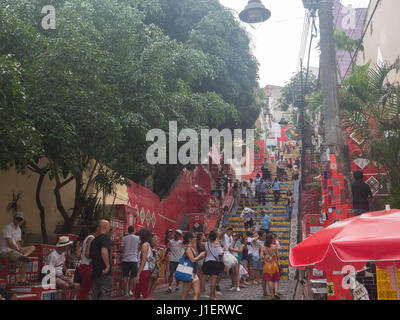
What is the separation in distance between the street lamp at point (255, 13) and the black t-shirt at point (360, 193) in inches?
152

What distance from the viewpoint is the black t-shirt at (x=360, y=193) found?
30.2 ft

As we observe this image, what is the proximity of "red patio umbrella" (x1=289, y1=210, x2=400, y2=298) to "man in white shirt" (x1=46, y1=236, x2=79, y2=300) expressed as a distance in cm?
475

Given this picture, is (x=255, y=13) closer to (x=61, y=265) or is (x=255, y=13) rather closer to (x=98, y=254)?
(x=98, y=254)

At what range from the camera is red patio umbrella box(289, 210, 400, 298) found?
4.89m

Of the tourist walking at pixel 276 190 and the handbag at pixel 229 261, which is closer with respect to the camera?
the handbag at pixel 229 261

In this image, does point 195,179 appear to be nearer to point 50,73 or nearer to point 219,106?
point 219,106

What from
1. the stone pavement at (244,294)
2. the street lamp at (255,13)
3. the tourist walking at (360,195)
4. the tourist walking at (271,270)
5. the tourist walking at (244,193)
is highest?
the street lamp at (255,13)

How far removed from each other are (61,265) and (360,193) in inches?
246

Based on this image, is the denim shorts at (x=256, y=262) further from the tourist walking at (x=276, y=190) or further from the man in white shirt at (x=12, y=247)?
the tourist walking at (x=276, y=190)

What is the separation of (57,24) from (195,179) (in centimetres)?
1598

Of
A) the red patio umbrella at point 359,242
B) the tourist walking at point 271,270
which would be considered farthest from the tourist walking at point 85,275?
the tourist walking at point 271,270

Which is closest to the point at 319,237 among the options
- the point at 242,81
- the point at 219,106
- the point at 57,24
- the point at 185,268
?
the point at 185,268

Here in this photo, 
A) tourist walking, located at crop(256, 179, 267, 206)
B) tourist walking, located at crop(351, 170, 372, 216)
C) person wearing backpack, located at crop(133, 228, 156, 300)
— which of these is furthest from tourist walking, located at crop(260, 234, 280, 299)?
tourist walking, located at crop(256, 179, 267, 206)

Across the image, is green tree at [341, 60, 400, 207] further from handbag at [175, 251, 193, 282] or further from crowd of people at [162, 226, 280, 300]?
handbag at [175, 251, 193, 282]
